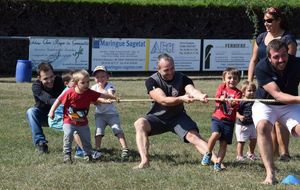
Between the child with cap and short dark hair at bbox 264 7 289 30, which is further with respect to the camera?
the child with cap

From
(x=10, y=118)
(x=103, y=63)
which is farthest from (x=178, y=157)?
(x=103, y=63)

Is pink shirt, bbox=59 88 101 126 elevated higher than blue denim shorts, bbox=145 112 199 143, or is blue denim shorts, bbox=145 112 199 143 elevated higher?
→ pink shirt, bbox=59 88 101 126

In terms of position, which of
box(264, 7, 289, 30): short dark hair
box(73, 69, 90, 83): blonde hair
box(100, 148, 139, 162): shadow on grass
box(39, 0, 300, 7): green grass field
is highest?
box(39, 0, 300, 7): green grass field

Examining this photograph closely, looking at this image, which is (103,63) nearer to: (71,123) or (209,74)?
(209,74)

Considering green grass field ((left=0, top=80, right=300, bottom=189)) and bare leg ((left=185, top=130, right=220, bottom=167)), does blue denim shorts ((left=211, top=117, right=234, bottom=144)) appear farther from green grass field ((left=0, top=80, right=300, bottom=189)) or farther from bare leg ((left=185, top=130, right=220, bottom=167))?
green grass field ((left=0, top=80, right=300, bottom=189))

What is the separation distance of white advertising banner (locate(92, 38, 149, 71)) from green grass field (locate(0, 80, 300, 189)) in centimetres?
1309

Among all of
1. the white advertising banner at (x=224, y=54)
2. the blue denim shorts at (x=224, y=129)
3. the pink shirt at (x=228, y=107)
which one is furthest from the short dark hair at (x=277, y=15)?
the white advertising banner at (x=224, y=54)

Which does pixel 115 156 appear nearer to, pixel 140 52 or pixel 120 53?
pixel 120 53

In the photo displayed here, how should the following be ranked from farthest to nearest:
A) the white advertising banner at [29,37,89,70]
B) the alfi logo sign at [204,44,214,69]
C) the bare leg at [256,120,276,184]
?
1. the alfi logo sign at [204,44,214,69]
2. the white advertising banner at [29,37,89,70]
3. the bare leg at [256,120,276,184]

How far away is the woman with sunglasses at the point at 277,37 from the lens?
920 centimetres

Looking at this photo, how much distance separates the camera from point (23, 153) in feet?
31.2

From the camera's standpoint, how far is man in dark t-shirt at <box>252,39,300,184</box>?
772 cm

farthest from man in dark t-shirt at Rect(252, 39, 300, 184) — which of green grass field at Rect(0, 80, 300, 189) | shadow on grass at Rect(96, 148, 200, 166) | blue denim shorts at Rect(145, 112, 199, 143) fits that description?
shadow on grass at Rect(96, 148, 200, 166)

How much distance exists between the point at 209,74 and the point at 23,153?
18322 mm
